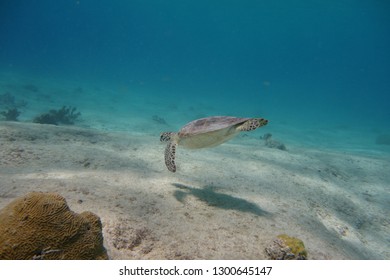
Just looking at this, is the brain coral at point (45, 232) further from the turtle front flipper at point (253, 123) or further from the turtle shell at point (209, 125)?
the turtle front flipper at point (253, 123)

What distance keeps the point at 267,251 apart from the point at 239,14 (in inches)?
5859

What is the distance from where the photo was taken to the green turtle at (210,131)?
4.59 meters

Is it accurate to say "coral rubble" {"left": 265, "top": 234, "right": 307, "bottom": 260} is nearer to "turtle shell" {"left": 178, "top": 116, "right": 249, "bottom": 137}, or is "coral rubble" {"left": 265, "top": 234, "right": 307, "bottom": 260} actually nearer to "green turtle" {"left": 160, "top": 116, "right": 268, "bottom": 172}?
"green turtle" {"left": 160, "top": 116, "right": 268, "bottom": 172}

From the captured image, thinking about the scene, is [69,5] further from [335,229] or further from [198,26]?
[335,229]

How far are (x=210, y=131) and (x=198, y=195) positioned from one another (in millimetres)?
1504

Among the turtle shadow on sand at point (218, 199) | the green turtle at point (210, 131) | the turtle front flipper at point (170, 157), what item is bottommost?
the turtle shadow on sand at point (218, 199)

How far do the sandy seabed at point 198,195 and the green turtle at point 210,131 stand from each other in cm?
97

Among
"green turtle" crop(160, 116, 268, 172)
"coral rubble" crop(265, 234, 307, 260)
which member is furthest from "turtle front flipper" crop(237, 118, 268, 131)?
"coral rubble" crop(265, 234, 307, 260)

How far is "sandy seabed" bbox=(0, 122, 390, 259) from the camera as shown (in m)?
3.52

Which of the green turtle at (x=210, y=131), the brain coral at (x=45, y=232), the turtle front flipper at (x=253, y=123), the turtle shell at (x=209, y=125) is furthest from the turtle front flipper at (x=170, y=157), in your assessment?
the brain coral at (x=45, y=232)

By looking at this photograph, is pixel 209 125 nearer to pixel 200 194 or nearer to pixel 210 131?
pixel 210 131

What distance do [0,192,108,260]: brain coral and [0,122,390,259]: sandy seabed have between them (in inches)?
21.0

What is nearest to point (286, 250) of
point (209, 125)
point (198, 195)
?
point (198, 195)

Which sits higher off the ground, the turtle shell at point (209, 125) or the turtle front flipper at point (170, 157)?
the turtle shell at point (209, 125)
